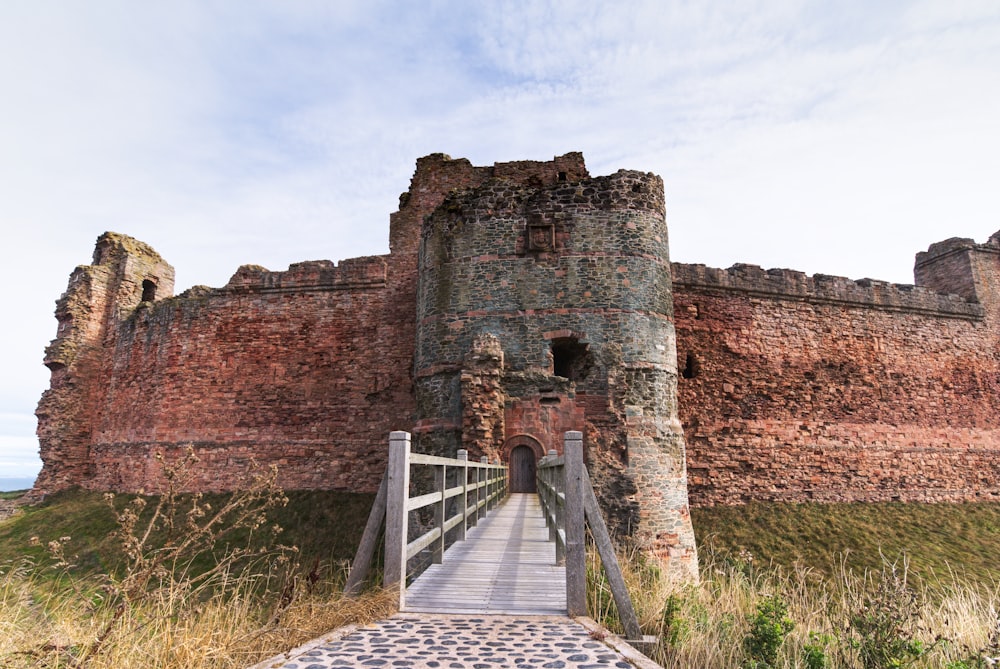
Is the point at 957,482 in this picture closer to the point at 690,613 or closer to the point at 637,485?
the point at 637,485

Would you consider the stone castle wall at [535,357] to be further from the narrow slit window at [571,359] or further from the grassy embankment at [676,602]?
the grassy embankment at [676,602]

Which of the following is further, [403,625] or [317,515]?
[317,515]

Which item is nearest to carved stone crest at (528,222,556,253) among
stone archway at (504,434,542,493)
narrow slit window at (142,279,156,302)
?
stone archway at (504,434,542,493)

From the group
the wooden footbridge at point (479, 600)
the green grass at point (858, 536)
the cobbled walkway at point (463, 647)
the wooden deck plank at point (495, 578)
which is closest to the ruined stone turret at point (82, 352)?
the wooden deck plank at point (495, 578)

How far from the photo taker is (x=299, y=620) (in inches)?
163

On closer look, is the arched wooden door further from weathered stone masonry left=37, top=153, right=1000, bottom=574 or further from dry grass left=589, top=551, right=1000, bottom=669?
dry grass left=589, top=551, right=1000, bottom=669

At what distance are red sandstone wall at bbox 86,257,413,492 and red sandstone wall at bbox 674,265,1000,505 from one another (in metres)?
8.28

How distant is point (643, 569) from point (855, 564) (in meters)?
7.02

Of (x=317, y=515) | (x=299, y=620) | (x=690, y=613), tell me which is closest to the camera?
(x=299, y=620)

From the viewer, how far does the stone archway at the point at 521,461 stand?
12.4 metres

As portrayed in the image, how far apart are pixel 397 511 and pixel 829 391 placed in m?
16.5

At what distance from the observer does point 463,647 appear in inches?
141

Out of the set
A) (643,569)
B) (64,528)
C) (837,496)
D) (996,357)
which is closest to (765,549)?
(837,496)

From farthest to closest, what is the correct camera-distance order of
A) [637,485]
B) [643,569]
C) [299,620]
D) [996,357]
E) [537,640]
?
[996,357] < [637,485] < [643,569] < [299,620] < [537,640]
